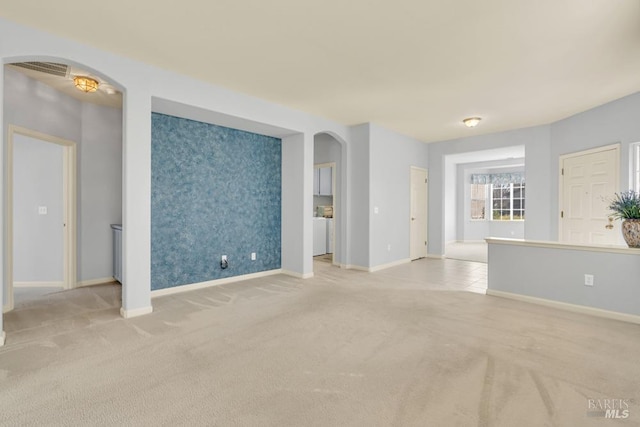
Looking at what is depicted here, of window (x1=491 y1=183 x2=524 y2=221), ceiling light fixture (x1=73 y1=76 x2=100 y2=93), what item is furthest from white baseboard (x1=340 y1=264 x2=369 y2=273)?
window (x1=491 y1=183 x2=524 y2=221)

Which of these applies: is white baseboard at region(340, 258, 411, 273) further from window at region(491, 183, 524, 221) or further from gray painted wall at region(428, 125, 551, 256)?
window at region(491, 183, 524, 221)

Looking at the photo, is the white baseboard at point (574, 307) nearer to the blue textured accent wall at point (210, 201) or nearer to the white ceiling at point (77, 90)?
the blue textured accent wall at point (210, 201)

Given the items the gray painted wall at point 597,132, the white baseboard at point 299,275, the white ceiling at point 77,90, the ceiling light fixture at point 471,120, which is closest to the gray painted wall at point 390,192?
the white baseboard at point 299,275

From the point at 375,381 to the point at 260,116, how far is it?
12.0ft

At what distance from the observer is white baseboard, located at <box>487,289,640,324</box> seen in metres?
3.25

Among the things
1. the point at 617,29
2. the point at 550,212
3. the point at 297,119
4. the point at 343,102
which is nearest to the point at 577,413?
the point at 617,29

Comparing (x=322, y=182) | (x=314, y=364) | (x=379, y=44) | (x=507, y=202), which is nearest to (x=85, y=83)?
(x=379, y=44)

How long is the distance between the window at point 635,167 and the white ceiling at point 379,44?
2.52ft

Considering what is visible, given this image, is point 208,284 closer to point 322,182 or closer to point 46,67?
point 46,67

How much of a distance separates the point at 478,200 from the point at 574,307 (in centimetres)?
771

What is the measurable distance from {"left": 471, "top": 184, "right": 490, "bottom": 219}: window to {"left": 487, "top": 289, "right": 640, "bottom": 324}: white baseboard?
720 centimetres

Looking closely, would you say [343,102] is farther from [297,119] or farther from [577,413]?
[577,413]

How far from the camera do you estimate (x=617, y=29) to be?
107 inches

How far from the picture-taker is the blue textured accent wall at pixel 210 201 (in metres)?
4.23
